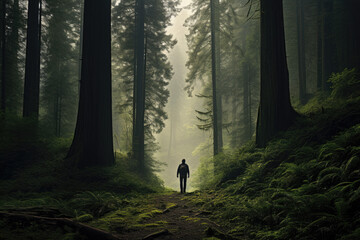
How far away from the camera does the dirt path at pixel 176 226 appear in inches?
157

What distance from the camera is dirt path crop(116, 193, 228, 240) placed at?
3982mm

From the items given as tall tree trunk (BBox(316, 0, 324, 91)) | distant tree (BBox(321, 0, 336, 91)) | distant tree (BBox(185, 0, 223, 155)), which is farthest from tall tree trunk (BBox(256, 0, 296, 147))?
tall tree trunk (BBox(316, 0, 324, 91))

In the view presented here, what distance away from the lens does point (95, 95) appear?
350 inches

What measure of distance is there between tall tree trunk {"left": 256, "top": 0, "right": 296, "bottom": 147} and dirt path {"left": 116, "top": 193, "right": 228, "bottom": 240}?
4.16 meters

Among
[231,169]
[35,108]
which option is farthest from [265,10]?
[35,108]

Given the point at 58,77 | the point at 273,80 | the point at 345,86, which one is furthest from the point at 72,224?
the point at 58,77

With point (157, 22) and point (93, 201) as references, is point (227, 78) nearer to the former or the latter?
point (157, 22)

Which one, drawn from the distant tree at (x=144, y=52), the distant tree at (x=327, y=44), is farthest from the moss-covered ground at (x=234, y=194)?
the distant tree at (x=144, y=52)

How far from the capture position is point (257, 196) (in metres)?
5.44

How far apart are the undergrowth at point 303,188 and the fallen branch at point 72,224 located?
2.37 metres

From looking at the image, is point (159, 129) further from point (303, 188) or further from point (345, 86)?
point (303, 188)

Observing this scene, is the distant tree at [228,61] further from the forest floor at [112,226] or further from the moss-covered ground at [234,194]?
the forest floor at [112,226]

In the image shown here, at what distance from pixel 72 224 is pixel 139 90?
43.0 ft

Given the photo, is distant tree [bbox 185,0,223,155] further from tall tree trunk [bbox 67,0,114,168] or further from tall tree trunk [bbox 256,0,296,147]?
tall tree trunk [bbox 67,0,114,168]
